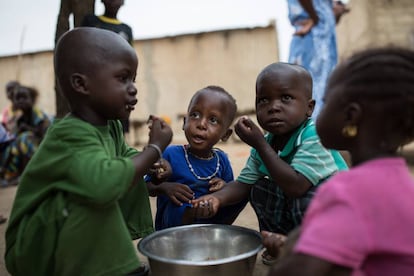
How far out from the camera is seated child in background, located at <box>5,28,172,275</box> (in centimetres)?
126

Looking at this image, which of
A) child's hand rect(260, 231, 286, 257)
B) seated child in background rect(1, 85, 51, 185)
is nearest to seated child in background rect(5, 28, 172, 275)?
child's hand rect(260, 231, 286, 257)

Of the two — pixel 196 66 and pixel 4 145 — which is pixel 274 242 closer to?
pixel 4 145

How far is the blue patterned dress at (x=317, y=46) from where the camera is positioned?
3.51 metres

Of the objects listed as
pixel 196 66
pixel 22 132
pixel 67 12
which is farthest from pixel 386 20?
pixel 67 12

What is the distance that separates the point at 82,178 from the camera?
48.6 inches

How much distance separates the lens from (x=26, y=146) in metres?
4.52

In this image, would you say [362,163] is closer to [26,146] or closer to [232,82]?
[26,146]

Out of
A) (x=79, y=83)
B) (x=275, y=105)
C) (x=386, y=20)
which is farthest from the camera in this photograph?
(x=386, y=20)

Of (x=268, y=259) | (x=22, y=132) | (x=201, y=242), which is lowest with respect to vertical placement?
(x=268, y=259)

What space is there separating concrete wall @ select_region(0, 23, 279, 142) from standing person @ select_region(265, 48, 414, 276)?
896 cm

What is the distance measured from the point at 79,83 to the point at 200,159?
0.85m

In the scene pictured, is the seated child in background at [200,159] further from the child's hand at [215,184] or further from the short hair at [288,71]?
the short hair at [288,71]

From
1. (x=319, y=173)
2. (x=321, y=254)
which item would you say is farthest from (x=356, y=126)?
(x=319, y=173)

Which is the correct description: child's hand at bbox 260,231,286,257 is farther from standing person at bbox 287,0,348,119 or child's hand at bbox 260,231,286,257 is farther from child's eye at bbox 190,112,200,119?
standing person at bbox 287,0,348,119
